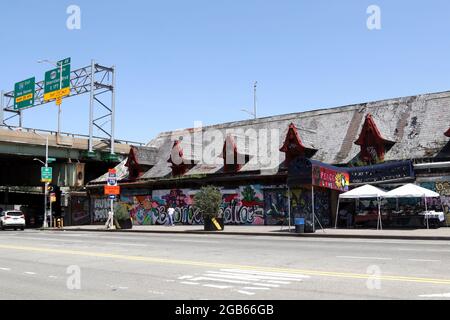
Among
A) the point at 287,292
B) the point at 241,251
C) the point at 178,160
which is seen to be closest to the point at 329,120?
the point at 178,160

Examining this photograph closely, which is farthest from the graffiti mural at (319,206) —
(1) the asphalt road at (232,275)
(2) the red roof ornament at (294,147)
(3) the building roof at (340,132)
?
(1) the asphalt road at (232,275)

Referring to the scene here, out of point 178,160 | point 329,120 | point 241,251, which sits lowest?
point 241,251

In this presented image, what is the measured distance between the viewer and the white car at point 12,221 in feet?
146

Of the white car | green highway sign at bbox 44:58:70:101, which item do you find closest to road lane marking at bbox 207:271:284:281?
green highway sign at bbox 44:58:70:101

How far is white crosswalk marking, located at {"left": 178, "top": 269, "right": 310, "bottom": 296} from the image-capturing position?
923cm

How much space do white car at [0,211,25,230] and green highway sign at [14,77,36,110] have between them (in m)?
10.6

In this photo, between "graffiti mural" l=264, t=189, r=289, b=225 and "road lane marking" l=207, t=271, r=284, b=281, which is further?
"graffiti mural" l=264, t=189, r=289, b=225

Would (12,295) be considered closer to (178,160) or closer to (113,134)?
(178,160)

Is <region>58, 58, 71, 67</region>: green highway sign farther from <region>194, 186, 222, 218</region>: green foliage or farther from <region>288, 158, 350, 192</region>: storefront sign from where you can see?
<region>288, 158, 350, 192</region>: storefront sign

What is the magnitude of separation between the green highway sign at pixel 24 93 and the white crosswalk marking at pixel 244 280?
137ft

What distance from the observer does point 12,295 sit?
894 cm

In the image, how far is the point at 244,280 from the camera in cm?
1010

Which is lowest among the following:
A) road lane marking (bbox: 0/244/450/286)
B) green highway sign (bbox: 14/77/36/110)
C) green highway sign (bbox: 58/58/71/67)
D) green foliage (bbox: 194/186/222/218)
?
road lane marking (bbox: 0/244/450/286)
